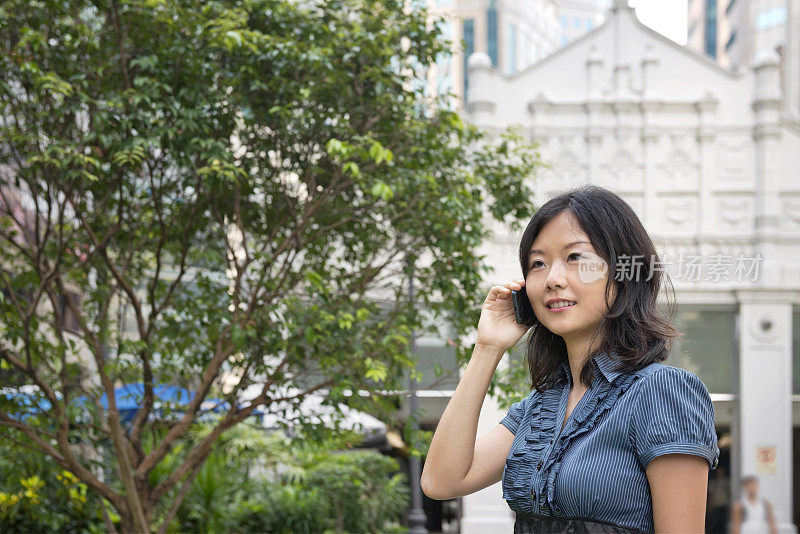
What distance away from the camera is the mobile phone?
1471mm

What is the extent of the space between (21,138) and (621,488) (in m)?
4.60

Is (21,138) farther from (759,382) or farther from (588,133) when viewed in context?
(759,382)

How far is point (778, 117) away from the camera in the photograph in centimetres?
1542

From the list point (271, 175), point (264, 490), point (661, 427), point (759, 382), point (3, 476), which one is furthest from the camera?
point (759, 382)

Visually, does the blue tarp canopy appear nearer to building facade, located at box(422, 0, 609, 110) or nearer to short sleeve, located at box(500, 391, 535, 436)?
short sleeve, located at box(500, 391, 535, 436)

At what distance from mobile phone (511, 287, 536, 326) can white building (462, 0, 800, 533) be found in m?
13.6

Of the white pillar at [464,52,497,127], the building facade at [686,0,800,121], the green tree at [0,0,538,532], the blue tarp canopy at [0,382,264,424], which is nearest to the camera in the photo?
the green tree at [0,0,538,532]

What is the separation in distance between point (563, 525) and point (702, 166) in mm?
15539

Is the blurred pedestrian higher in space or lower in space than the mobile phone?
lower

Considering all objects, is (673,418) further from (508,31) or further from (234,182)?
(508,31)

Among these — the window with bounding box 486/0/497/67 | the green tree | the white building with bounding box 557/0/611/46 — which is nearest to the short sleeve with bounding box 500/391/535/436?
the green tree

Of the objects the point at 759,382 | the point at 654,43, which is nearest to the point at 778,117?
the point at 654,43

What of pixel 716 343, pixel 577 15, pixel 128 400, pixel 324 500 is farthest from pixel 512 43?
pixel 128 400

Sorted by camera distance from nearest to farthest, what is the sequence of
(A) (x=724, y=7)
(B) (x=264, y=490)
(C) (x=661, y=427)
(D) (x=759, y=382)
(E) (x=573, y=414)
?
1. (C) (x=661, y=427)
2. (E) (x=573, y=414)
3. (B) (x=264, y=490)
4. (D) (x=759, y=382)
5. (A) (x=724, y=7)
